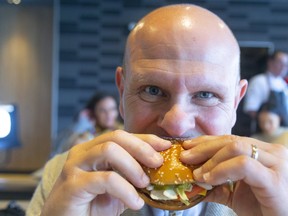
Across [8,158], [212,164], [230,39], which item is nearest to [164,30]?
[230,39]

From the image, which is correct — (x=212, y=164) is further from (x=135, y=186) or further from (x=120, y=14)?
(x=120, y=14)

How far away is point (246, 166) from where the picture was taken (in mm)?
876

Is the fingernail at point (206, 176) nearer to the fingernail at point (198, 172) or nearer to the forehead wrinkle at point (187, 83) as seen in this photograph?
the fingernail at point (198, 172)

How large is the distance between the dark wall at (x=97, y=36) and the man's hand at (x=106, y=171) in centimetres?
575

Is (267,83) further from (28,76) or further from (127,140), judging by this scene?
(127,140)

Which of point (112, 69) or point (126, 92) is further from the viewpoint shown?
point (112, 69)

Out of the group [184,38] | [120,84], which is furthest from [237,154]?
[120,84]

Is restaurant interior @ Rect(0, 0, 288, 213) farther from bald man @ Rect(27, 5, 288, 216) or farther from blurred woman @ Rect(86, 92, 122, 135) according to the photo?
bald man @ Rect(27, 5, 288, 216)

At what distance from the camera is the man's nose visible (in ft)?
3.40

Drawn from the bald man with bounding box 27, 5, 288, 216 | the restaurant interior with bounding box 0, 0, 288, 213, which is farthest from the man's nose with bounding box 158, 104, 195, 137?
the restaurant interior with bounding box 0, 0, 288, 213

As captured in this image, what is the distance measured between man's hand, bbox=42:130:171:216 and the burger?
39 mm

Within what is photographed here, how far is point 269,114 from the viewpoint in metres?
3.73

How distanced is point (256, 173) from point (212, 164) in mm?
A: 103

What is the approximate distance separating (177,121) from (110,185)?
259 mm
